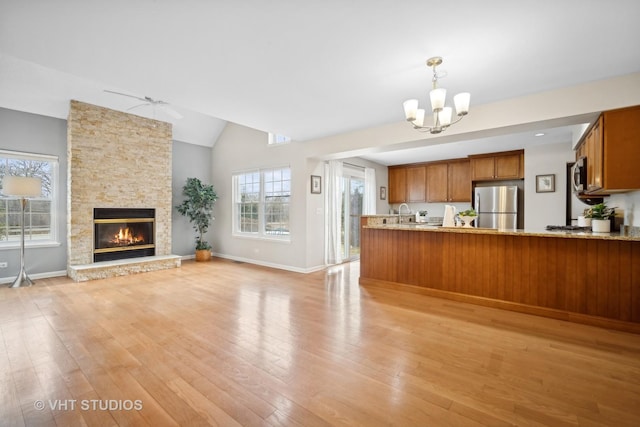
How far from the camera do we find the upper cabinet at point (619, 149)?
2.69m

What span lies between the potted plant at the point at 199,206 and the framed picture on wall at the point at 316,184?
103 inches

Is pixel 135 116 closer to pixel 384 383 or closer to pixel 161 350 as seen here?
pixel 161 350

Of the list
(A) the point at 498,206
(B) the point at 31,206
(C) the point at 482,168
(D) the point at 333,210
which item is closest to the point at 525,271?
(A) the point at 498,206

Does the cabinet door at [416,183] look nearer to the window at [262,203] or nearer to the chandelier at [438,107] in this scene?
the window at [262,203]

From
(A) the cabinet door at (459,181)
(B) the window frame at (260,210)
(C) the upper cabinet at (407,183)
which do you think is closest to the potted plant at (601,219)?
(A) the cabinet door at (459,181)

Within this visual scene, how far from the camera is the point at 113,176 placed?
534 centimetres

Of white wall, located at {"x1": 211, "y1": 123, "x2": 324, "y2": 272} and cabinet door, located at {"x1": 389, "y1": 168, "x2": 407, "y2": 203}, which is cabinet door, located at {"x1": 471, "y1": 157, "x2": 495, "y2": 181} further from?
white wall, located at {"x1": 211, "y1": 123, "x2": 324, "y2": 272}

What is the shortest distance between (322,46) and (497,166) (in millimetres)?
5721

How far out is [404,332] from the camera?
276cm

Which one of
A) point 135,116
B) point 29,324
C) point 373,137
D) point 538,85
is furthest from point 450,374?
point 135,116

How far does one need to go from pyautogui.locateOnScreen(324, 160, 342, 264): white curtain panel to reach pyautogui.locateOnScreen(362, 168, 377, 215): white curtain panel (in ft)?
4.29

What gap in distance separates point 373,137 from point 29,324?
188 inches

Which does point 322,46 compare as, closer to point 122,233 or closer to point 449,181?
point 122,233

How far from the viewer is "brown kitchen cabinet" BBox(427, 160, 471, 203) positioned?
6984 mm
